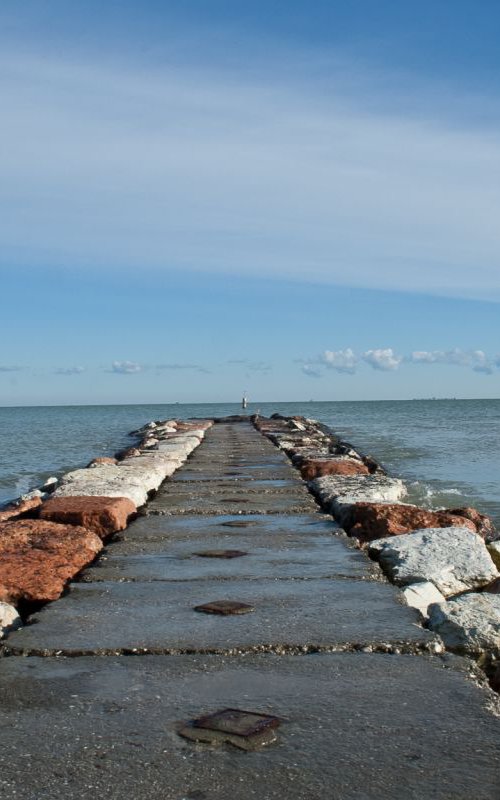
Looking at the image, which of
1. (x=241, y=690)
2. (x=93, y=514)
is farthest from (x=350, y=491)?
(x=241, y=690)

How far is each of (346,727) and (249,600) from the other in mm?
951

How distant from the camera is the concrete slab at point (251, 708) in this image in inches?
Answer: 51.4

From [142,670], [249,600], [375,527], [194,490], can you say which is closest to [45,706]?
[142,670]

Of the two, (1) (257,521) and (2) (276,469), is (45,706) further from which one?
(2) (276,469)

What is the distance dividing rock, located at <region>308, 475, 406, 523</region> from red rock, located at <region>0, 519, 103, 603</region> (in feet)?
4.52

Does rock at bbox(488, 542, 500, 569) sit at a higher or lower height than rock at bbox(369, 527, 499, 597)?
lower

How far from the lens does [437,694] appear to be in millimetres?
1679

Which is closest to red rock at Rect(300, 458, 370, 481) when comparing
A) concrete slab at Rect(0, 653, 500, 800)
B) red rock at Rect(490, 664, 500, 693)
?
red rock at Rect(490, 664, 500, 693)

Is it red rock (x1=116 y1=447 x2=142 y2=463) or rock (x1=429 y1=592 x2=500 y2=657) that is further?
red rock (x1=116 y1=447 x2=142 y2=463)

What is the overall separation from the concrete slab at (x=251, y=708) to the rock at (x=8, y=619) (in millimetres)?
374

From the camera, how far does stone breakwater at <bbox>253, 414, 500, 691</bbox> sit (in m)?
2.21

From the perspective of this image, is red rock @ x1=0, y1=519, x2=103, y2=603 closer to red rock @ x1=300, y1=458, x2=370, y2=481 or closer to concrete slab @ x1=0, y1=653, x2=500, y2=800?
concrete slab @ x1=0, y1=653, x2=500, y2=800

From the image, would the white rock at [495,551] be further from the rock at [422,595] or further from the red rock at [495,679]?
the red rock at [495,679]

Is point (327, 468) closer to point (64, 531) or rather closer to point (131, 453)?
point (64, 531)
